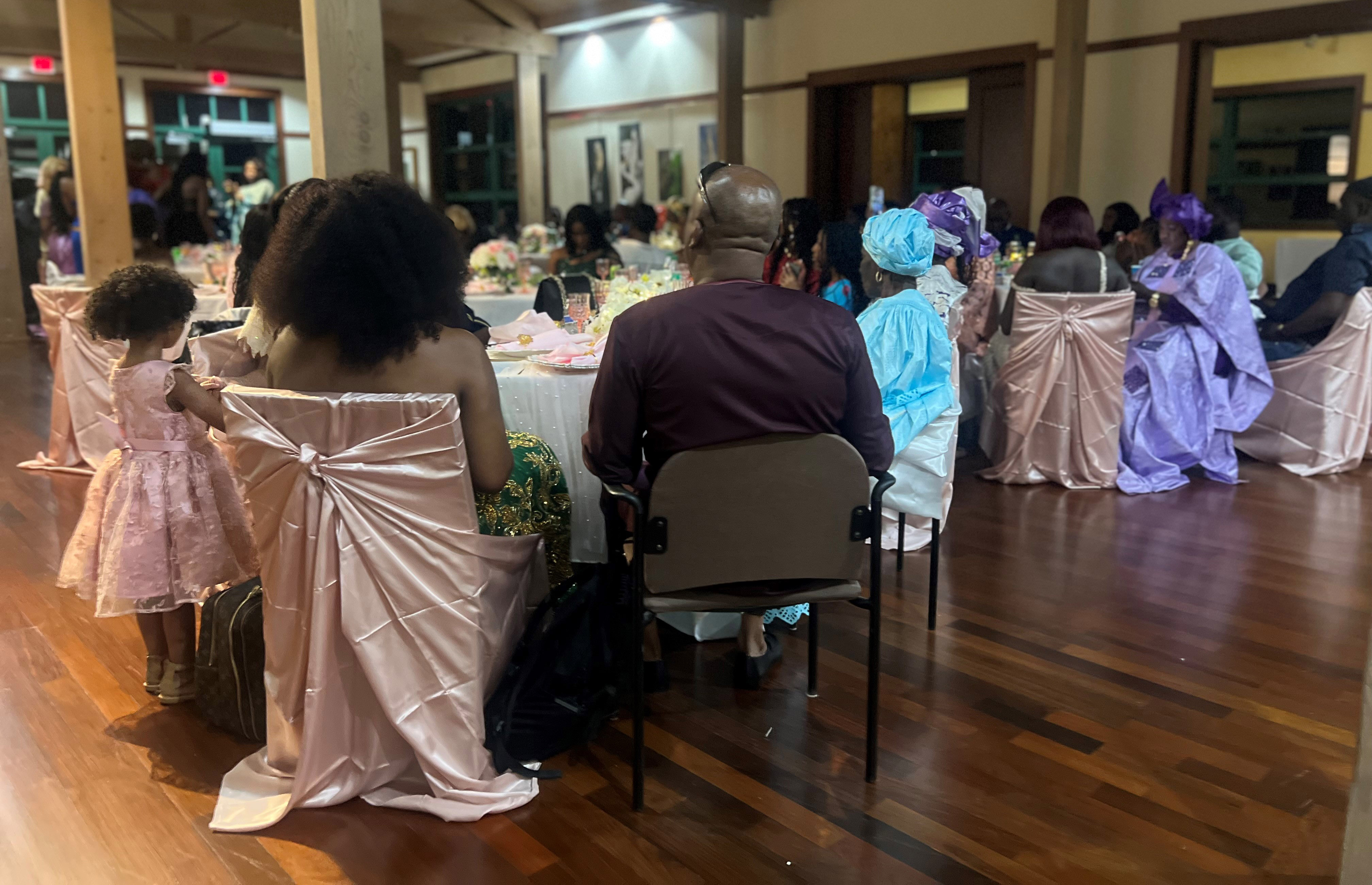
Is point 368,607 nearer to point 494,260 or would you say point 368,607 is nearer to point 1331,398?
point 494,260

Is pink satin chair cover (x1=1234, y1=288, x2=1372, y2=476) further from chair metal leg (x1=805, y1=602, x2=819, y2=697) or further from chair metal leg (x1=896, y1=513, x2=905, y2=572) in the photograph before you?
chair metal leg (x1=805, y1=602, x2=819, y2=697)

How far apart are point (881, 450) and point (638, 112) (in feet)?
34.4

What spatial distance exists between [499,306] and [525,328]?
2382mm

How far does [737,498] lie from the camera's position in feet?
6.64

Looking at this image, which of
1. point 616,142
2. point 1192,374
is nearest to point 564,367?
point 1192,374

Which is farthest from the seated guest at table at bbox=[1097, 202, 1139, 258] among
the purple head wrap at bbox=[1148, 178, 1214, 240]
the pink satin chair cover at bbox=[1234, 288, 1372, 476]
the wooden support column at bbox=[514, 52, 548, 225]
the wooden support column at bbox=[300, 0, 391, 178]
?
the wooden support column at bbox=[514, 52, 548, 225]

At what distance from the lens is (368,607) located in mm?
2047

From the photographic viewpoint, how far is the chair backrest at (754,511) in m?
2.01

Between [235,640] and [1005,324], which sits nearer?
[235,640]

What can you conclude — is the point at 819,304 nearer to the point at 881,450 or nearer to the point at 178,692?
the point at 881,450

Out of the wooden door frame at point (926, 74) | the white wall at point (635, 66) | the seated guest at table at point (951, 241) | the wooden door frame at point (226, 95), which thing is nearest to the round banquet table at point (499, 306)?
the seated guest at table at point (951, 241)

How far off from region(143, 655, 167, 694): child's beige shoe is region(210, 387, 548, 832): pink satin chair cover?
0.62 metres

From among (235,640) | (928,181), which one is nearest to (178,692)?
(235,640)

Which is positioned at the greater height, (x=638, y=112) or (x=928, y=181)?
(x=638, y=112)
